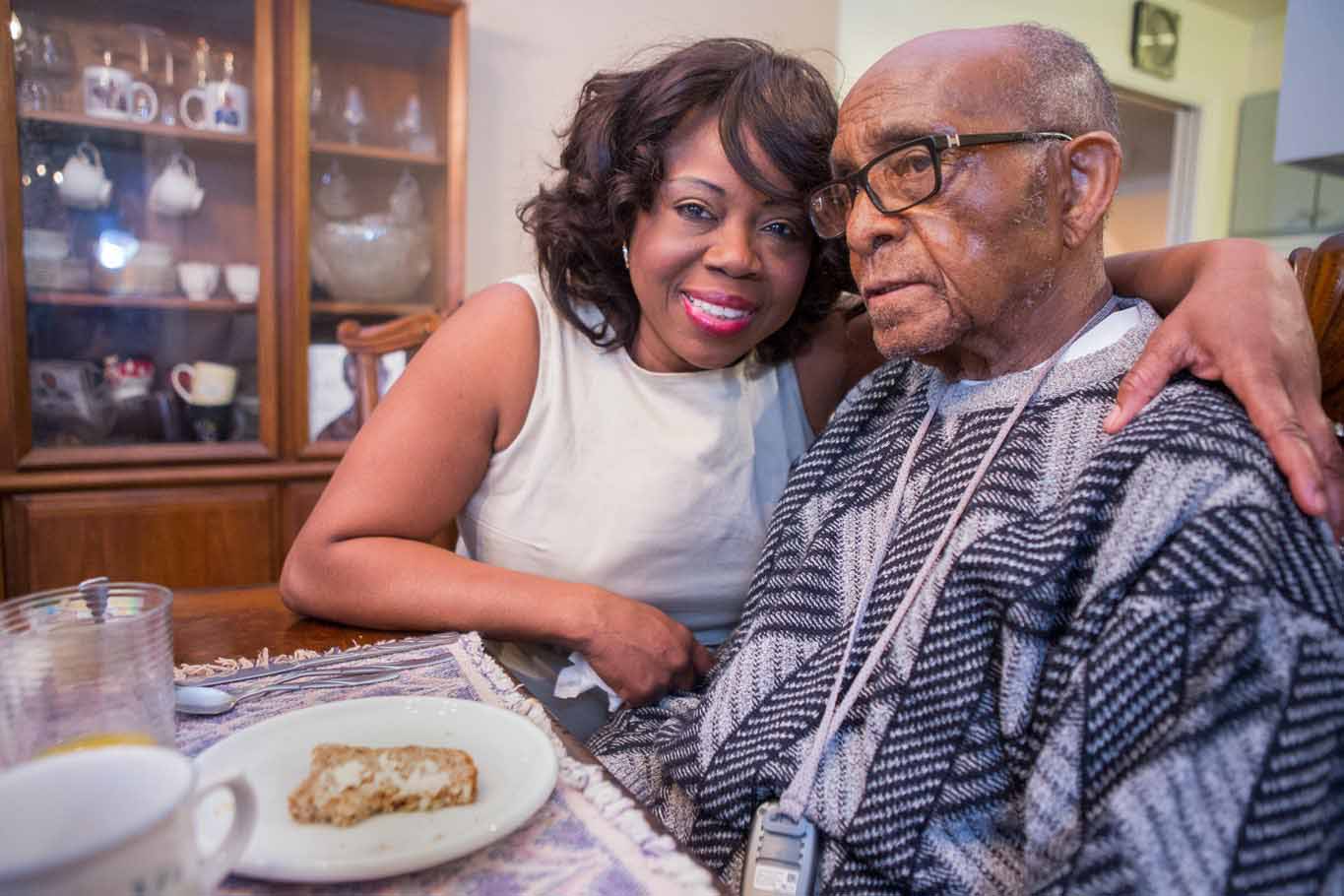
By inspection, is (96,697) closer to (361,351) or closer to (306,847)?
(306,847)

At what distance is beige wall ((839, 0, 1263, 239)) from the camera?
149 inches

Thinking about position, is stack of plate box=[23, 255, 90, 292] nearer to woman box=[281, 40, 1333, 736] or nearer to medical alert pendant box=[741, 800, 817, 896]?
woman box=[281, 40, 1333, 736]

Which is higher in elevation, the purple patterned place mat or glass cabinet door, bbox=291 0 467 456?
glass cabinet door, bbox=291 0 467 456

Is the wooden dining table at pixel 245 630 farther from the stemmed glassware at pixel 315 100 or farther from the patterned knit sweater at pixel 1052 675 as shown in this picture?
the stemmed glassware at pixel 315 100

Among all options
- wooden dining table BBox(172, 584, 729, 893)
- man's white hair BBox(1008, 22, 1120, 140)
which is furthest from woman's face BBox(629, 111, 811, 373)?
wooden dining table BBox(172, 584, 729, 893)

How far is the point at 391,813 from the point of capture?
617 millimetres

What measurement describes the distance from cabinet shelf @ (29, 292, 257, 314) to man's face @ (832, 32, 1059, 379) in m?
2.14

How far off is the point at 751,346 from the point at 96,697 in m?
1.02

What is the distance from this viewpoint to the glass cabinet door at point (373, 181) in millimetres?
2607

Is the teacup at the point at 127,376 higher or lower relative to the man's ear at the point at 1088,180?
lower

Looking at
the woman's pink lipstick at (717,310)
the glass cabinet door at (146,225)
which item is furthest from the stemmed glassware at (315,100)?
the woman's pink lipstick at (717,310)

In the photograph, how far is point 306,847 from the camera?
1.85 ft

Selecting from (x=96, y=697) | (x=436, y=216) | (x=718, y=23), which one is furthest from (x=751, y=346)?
(x=718, y=23)

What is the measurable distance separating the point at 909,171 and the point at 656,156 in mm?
465
